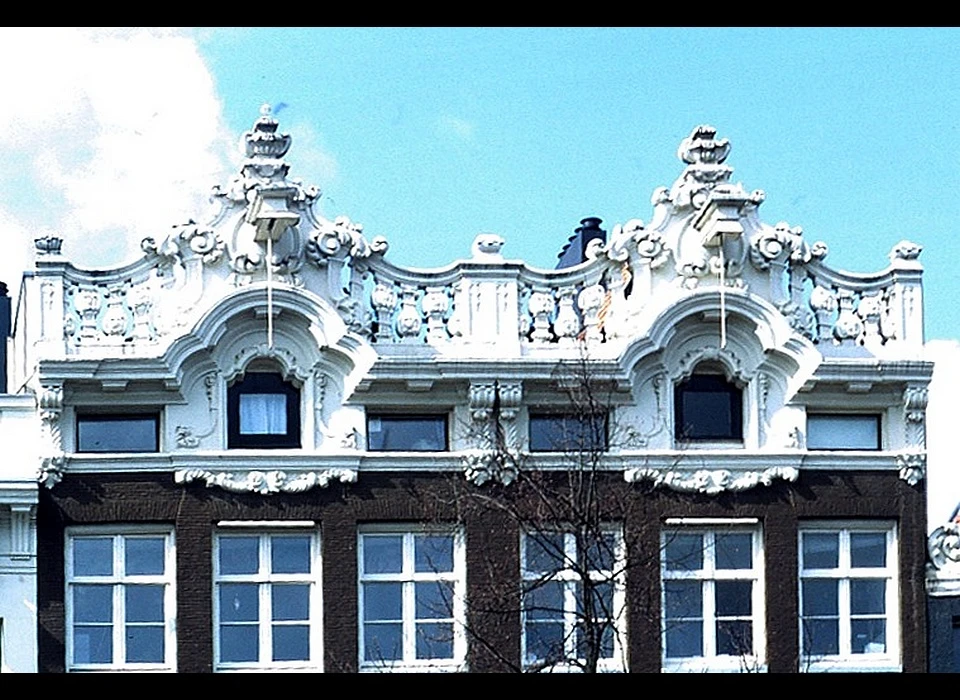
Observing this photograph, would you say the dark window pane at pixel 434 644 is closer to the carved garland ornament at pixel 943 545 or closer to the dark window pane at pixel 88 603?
the dark window pane at pixel 88 603

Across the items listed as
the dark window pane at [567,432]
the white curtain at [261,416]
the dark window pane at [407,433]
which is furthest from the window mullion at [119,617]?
the dark window pane at [567,432]

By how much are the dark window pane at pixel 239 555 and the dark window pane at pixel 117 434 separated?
4.57ft

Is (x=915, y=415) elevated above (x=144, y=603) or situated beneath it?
elevated above

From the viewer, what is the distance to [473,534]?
2492cm

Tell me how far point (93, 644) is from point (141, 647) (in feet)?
1.77

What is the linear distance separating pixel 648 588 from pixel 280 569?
4213 mm

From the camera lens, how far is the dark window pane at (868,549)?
25.8 meters

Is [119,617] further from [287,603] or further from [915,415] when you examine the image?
[915,415]

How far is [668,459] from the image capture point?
25.5 metres

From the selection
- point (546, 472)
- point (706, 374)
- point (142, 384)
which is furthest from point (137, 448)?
point (706, 374)

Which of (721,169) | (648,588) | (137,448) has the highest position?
(721,169)

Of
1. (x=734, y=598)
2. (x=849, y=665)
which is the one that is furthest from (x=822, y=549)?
(x=849, y=665)

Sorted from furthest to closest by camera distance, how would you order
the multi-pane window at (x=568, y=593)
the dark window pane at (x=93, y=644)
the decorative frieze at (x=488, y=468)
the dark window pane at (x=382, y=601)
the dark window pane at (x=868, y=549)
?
the dark window pane at (x=868, y=549)
the decorative frieze at (x=488, y=468)
the dark window pane at (x=382, y=601)
the dark window pane at (x=93, y=644)
the multi-pane window at (x=568, y=593)

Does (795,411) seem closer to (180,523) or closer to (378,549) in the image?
(378,549)
